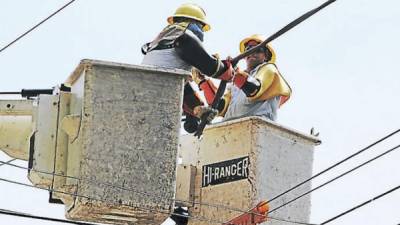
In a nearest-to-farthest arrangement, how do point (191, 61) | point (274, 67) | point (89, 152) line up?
point (89, 152), point (191, 61), point (274, 67)

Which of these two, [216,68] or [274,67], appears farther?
[274,67]

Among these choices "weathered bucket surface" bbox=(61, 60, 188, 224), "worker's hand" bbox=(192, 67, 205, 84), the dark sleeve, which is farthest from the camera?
"worker's hand" bbox=(192, 67, 205, 84)

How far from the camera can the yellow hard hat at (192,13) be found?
10742mm

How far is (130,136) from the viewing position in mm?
9266

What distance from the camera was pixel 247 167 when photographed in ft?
34.2

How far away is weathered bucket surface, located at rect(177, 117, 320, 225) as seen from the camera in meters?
10.4

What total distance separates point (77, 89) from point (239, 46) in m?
2.37

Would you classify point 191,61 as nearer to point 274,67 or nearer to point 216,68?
point 216,68

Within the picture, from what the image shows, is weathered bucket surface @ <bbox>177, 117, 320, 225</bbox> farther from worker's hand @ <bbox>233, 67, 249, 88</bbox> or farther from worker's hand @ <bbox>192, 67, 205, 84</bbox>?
worker's hand @ <bbox>192, 67, 205, 84</bbox>

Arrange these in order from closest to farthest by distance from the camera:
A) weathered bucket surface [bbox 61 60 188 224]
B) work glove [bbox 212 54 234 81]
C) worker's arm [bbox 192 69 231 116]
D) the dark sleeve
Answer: weathered bucket surface [bbox 61 60 188 224] < the dark sleeve < work glove [bbox 212 54 234 81] < worker's arm [bbox 192 69 231 116]

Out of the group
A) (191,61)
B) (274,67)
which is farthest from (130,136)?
(274,67)

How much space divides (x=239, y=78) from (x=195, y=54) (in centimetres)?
68

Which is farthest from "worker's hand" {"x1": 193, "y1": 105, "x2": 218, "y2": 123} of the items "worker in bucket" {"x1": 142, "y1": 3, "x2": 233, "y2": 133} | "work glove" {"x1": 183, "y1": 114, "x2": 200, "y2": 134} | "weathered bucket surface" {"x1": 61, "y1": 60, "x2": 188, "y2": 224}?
"weathered bucket surface" {"x1": 61, "y1": 60, "x2": 188, "y2": 224}

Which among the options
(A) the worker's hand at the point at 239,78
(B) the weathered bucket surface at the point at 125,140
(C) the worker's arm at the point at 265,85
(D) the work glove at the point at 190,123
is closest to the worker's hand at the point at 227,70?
(A) the worker's hand at the point at 239,78
